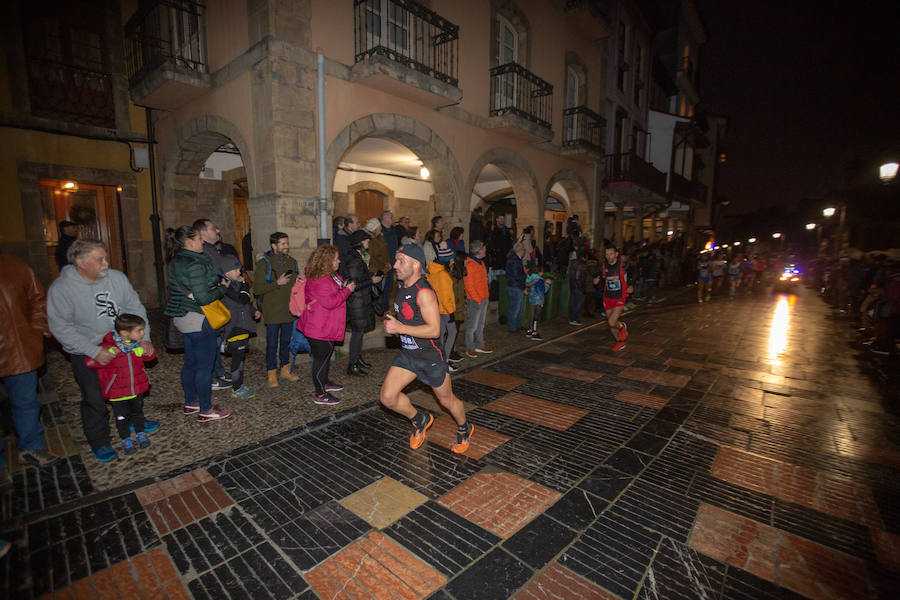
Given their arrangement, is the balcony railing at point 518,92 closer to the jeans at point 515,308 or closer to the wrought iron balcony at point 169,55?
the jeans at point 515,308

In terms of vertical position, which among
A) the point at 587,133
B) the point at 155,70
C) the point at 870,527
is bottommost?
the point at 870,527

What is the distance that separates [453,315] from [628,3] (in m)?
17.7

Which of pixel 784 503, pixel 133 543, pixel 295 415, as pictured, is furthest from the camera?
pixel 295 415

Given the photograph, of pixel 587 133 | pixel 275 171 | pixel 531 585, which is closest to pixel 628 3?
pixel 587 133

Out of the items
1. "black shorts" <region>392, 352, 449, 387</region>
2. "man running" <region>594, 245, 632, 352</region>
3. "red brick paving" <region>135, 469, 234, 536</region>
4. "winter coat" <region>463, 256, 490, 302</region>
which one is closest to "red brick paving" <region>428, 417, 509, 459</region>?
"black shorts" <region>392, 352, 449, 387</region>

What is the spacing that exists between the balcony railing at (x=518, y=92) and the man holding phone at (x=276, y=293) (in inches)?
290

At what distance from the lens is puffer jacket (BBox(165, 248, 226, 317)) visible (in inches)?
152

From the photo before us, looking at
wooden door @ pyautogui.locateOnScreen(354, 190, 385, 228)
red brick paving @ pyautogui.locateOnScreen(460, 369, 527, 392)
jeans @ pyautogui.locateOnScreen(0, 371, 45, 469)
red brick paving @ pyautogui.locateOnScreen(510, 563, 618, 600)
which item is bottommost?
red brick paving @ pyautogui.locateOnScreen(510, 563, 618, 600)

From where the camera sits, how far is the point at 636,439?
4051 mm

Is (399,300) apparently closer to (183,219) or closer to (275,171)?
(275,171)

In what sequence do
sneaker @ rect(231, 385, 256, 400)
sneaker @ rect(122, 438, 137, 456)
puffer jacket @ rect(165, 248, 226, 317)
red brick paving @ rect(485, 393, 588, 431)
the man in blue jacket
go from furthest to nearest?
the man in blue jacket → sneaker @ rect(231, 385, 256, 400) → red brick paving @ rect(485, 393, 588, 431) → puffer jacket @ rect(165, 248, 226, 317) → sneaker @ rect(122, 438, 137, 456)

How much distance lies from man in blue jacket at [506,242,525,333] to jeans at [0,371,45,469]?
6.82 metres

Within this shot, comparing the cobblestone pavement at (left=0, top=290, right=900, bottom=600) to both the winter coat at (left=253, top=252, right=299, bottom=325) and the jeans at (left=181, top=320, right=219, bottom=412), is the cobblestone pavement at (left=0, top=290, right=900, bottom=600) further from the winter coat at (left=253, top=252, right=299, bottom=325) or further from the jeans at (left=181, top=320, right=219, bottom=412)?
the winter coat at (left=253, top=252, right=299, bottom=325)

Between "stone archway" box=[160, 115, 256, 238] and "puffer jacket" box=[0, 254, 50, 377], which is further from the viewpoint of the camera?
"stone archway" box=[160, 115, 256, 238]
